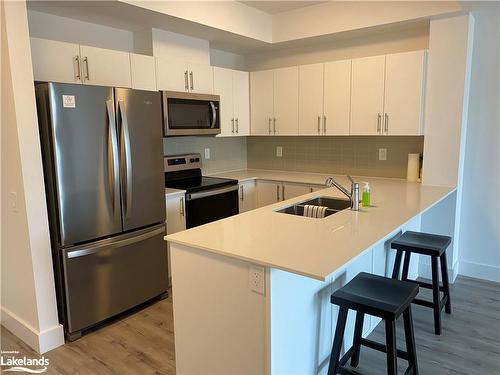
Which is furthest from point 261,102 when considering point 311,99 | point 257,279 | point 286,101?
point 257,279

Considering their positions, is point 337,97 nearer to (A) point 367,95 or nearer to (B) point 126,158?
(A) point 367,95

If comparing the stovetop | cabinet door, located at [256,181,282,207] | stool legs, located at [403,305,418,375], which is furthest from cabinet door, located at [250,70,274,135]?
stool legs, located at [403,305,418,375]

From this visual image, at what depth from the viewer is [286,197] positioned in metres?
4.16

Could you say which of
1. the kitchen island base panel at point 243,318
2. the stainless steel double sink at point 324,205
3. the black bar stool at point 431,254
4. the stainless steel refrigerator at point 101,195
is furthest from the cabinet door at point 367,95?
the kitchen island base panel at point 243,318

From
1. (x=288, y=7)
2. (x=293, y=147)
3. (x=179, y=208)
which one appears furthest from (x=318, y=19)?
(x=179, y=208)

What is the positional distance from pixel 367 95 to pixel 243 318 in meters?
2.78

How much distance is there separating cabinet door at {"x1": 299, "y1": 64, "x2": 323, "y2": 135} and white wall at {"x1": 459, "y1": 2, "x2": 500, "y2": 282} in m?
1.41

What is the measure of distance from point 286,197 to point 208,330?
240cm

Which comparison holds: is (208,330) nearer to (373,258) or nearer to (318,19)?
(373,258)

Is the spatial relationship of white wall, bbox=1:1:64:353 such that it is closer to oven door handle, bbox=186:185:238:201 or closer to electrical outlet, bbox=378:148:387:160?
oven door handle, bbox=186:185:238:201

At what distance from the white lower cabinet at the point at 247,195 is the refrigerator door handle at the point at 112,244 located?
125cm

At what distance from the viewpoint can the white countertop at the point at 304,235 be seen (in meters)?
1.63

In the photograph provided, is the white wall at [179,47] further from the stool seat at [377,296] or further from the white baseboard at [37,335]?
the stool seat at [377,296]

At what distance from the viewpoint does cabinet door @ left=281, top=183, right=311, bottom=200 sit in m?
4.00
